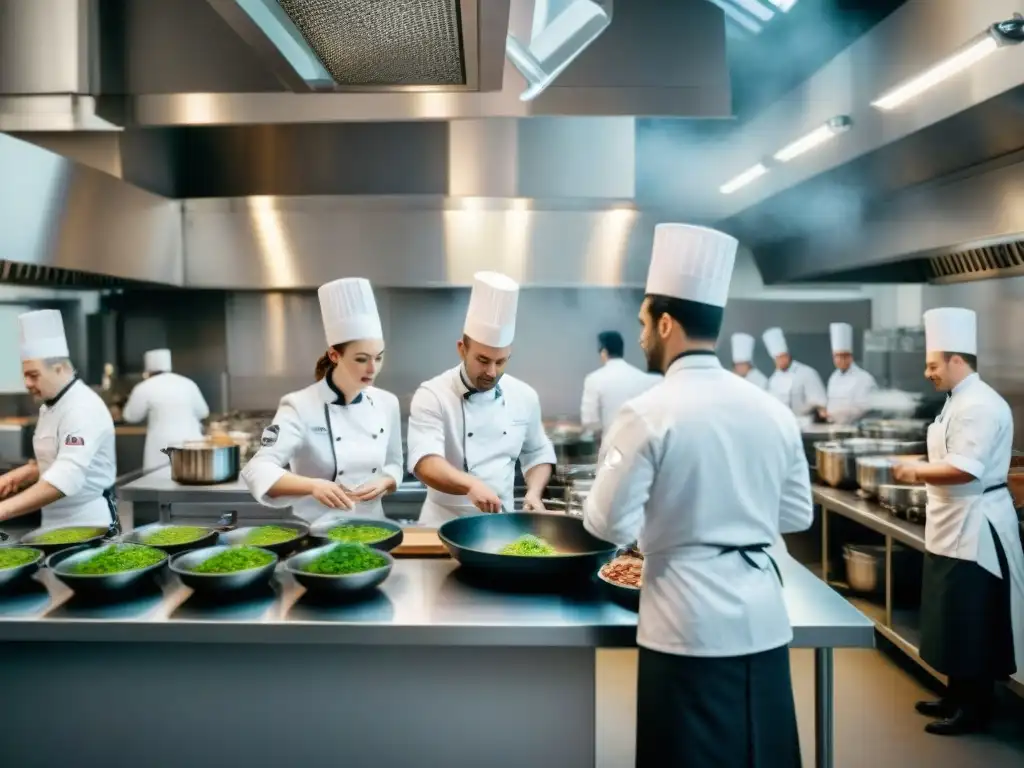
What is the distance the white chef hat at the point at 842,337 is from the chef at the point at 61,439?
16.2 feet

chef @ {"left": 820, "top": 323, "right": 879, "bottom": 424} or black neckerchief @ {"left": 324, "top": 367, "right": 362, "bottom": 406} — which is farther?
chef @ {"left": 820, "top": 323, "right": 879, "bottom": 424}

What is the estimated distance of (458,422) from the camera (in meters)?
3.06

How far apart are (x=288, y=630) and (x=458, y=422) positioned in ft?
4.54

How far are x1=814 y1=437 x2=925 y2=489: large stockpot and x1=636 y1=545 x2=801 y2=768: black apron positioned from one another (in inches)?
124

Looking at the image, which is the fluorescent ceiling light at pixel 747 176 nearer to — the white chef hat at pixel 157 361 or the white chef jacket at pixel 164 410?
the white chef jacket at pixel 164 410

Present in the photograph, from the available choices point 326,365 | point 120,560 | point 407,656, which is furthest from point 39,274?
point 407,656

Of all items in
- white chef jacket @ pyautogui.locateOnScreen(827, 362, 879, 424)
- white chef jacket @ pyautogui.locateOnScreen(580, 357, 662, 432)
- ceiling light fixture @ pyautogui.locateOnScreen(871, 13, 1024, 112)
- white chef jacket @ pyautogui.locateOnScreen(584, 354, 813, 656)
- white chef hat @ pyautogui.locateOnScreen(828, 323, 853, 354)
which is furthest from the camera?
white chef hat @ pyautogui.locateOnScreen(828, 323, 853, 354)

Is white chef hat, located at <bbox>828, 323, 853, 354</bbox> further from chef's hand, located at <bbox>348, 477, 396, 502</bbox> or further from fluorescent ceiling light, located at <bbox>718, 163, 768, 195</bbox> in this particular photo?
chef's hand, located at <bbox>348, 477, 396, 502</bbox>

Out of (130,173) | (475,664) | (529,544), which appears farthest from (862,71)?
(130,173)

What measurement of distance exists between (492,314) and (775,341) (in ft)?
12.9

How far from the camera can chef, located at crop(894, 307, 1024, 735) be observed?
10.9ft

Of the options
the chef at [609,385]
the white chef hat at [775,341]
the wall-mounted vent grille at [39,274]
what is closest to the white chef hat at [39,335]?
the wall-mounted vent grille at [39,274]

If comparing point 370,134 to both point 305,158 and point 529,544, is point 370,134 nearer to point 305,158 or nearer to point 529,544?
point 305,158

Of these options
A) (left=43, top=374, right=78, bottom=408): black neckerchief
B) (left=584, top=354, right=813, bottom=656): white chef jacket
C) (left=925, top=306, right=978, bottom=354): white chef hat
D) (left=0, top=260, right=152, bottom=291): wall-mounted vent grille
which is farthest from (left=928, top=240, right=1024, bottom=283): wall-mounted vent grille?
(left=0, top=260, right=152, bottom=291): wall-mounted vent grille
